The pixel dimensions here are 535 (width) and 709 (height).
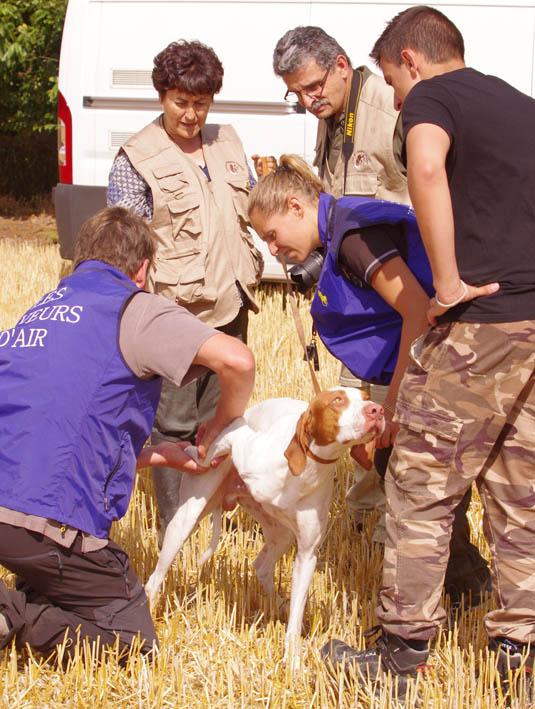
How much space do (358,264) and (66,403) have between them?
1.07 meters

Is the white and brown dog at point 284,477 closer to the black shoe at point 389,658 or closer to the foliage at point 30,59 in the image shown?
the black shoe at point 389,658

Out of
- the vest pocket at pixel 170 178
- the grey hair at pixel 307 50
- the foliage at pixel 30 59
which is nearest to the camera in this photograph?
the vest pocket at pixel 170 178

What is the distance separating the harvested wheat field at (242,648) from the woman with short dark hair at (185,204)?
1.65 ft

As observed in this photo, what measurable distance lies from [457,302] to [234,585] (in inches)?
72.5

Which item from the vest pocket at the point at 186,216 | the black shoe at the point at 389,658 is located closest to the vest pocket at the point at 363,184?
the vest pocket at the point at 186,216

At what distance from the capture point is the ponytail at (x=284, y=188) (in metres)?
3.67

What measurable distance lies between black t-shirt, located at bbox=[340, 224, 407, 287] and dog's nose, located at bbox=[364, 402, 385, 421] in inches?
16.1

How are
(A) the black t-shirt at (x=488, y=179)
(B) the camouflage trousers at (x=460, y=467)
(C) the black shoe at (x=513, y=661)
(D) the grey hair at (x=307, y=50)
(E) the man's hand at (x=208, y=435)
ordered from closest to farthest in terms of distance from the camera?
(A) the black t-shirt at (x=488, y=179), (B) the camouflage trousers at (x=460, y=467), (C) the black shoe at (x=513, y=661), (E) the man's hand at (x=208, y=435), (D) the grey hair at (x=307, y=50)

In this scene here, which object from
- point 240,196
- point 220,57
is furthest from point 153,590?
point 220,57

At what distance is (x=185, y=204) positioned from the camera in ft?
15.5

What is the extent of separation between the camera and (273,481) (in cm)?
368

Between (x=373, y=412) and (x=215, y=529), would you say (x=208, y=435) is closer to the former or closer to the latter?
(x=215, y=529)

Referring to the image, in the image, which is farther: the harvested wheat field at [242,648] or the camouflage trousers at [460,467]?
the harvested wheat field at [242,648]

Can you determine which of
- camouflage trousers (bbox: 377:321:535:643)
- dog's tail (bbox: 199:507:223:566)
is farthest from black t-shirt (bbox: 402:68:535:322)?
dog's tail (bbox: 199:507:223:566)
